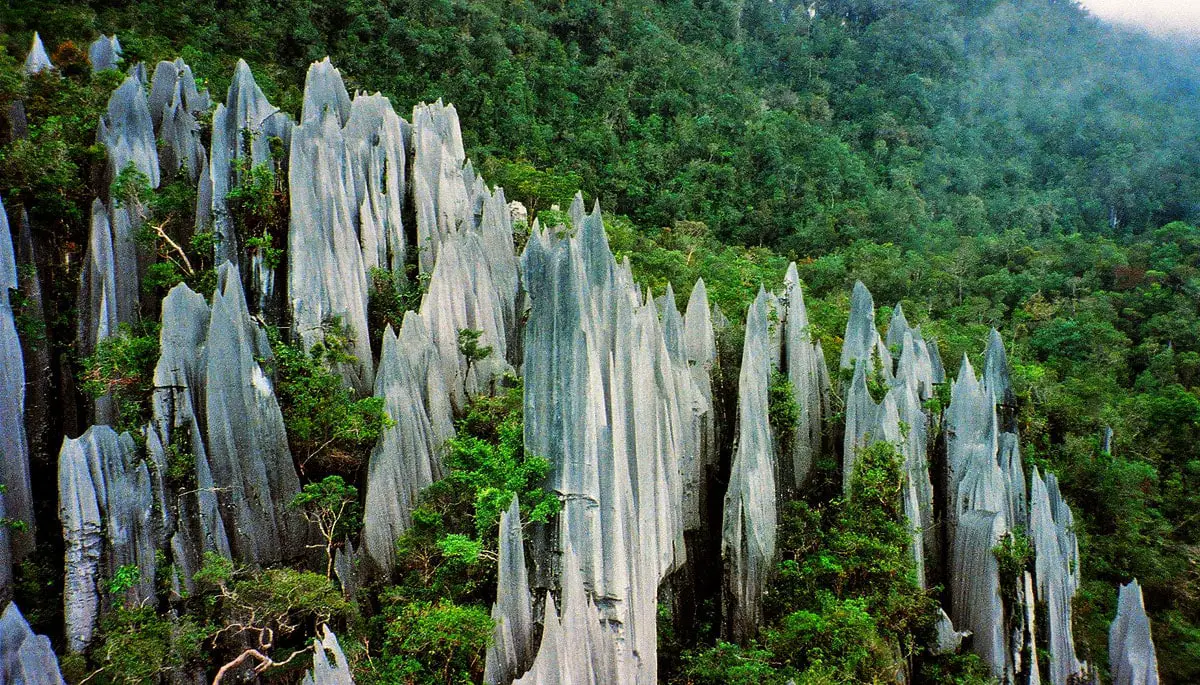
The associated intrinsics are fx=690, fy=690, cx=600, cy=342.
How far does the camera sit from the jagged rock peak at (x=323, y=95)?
16.4 meters

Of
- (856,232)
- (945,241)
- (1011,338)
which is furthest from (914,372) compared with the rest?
(945,241)

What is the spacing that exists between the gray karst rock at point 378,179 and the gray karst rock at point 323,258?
703 millimetres

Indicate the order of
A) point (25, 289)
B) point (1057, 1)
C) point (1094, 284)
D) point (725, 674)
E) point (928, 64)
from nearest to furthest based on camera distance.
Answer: point (725, 674)
point (25, 289)
point (1094, 284)
point (928, 64)
point (1057, 1)

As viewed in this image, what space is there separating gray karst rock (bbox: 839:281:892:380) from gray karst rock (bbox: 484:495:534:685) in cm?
962

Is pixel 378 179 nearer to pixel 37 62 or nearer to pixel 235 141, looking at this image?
pixel 235 141

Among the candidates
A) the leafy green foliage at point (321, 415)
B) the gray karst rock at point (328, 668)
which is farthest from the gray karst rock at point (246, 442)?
the gray karst rock at point (328, 668)

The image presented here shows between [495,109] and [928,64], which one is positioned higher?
[928,64]

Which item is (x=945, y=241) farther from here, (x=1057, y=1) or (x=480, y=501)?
(x=1057, y=1)

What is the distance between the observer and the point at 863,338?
637 inches

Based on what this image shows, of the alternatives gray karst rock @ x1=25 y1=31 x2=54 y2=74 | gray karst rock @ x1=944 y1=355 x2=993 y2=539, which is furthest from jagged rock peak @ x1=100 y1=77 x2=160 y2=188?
gray karst rock @ x1=944 y1=355 x2=993 y2=539

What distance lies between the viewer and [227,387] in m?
11.6

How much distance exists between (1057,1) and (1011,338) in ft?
151

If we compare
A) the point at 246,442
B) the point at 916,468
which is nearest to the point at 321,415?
the point at 246,442

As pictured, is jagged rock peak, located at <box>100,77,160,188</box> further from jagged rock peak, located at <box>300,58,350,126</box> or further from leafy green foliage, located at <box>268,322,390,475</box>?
leafy green foliage, located at <box>268,322,390,475</box>
